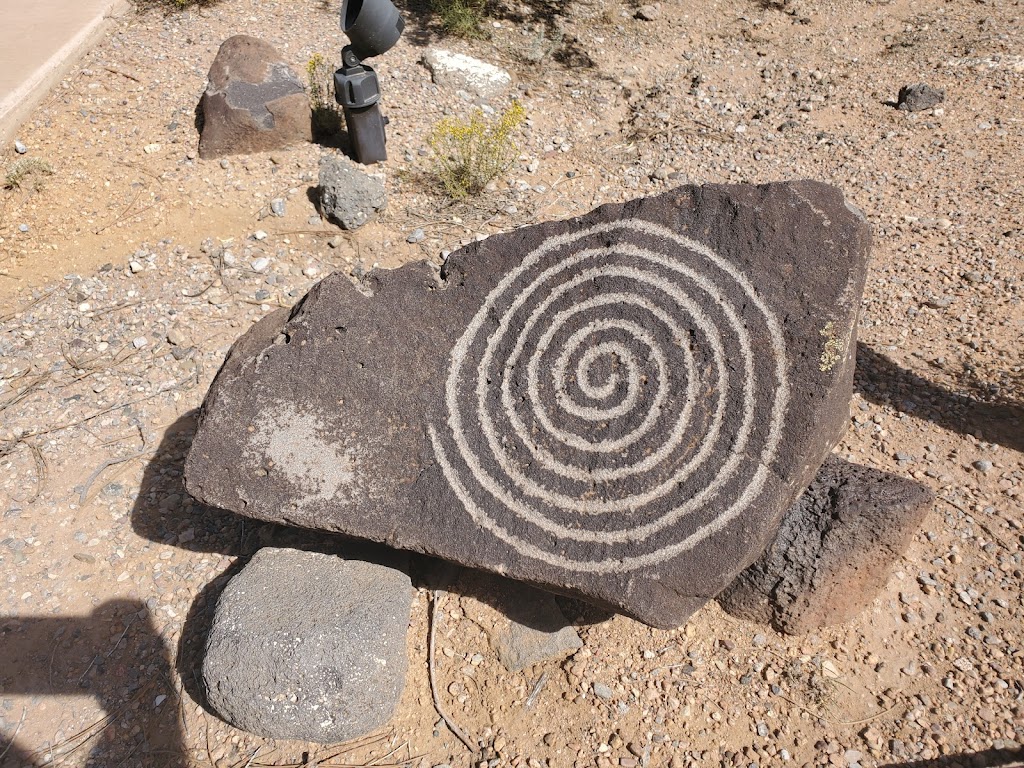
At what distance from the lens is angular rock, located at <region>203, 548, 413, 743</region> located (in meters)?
2.77

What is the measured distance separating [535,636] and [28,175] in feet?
16.1

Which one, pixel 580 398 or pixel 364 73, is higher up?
pixel 364 73

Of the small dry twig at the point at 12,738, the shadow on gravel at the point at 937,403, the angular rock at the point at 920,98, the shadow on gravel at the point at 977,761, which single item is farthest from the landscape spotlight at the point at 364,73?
the shadow on gravel at the point at 977,761

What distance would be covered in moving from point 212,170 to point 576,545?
422cm

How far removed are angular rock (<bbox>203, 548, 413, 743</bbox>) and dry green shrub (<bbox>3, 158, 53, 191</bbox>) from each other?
3944mm

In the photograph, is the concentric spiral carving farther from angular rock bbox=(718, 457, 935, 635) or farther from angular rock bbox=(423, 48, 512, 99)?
angular rock bbox=(423, 48, 512, 99)

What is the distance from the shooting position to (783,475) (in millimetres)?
2789

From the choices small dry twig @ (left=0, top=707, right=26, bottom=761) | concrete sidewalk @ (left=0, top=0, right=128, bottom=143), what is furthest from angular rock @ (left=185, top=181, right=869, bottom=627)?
concrete sidewalk @ (left=0, top=0, right=128, bottom=143)

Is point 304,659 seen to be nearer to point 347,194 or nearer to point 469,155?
point 347,194

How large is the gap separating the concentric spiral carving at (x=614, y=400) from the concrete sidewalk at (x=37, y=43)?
491 cm

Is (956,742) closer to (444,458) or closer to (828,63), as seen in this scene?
(444,458)

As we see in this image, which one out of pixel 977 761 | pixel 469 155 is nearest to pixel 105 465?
pixel 469 155

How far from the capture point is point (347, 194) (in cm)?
504

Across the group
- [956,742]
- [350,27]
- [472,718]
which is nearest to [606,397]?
[472,718]
